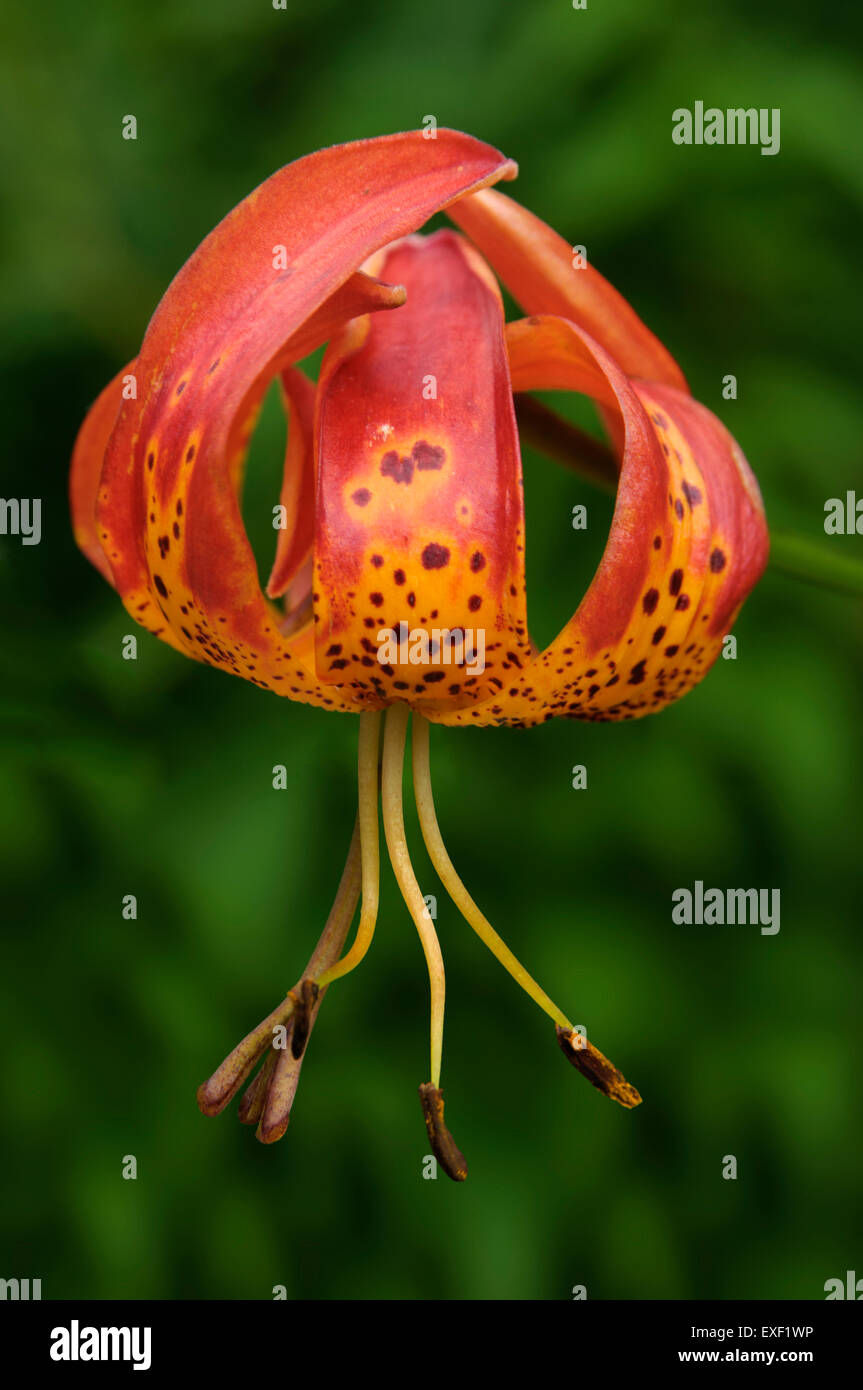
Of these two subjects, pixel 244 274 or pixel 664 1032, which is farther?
pixel 664 1032

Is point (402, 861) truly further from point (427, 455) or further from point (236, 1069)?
point (427, 455)

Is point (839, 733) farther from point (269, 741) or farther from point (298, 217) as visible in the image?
point (298, 217)

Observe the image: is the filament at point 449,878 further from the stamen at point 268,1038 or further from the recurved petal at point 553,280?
the recurved petal at point 553,280


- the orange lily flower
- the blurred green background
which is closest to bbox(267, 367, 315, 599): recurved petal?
the orange lily flower

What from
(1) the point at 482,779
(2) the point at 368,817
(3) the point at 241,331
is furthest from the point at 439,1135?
(1) the point at 482,779

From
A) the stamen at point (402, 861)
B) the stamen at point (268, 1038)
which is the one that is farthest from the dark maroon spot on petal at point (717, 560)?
the stamen at point (268, 1038)

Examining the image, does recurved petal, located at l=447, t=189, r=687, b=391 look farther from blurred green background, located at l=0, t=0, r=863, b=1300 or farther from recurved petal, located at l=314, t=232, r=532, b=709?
blurred green background, located at l=0, t=0, r=863, b=1300

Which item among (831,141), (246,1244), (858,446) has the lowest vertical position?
(246,1244)

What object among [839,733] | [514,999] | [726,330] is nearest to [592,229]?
[726,330]
